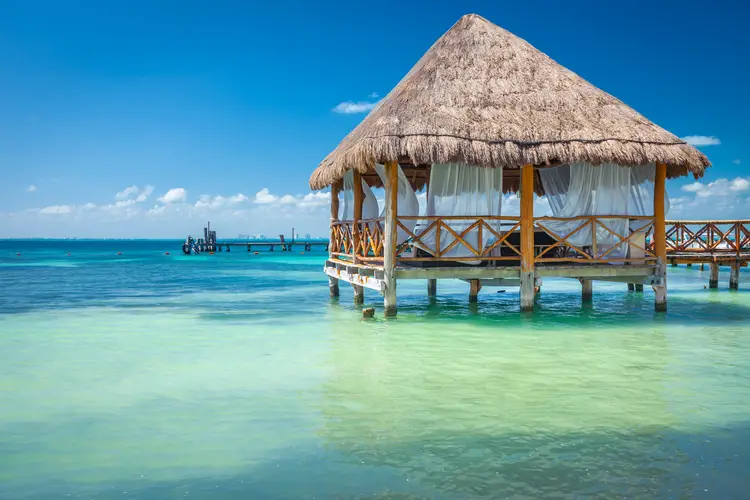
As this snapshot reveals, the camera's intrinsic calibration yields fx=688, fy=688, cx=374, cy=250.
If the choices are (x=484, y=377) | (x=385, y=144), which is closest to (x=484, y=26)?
(x=385, y=144)

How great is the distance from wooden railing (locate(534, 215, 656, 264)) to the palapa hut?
0.8 inches

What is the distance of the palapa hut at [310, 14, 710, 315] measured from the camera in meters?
10.6

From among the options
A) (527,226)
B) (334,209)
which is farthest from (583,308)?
(334,209)

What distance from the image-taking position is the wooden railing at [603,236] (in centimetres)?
1155

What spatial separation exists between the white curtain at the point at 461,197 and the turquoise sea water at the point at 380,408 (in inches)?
55.3

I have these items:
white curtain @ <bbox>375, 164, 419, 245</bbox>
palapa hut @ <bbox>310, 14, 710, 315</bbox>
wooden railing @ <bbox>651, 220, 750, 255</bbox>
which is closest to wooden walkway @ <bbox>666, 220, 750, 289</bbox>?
wooden railing @ <bbox>651, 220, 750, 255</bbox>

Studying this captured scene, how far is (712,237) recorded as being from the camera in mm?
17141

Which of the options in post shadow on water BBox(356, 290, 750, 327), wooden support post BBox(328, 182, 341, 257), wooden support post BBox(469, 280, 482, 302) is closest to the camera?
post shadow on water BBox(356, 290, 750, 327)

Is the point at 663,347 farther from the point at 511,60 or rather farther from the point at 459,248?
the point at 511,60

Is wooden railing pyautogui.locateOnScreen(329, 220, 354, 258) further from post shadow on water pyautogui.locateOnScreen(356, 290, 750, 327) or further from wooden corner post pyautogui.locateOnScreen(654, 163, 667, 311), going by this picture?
wooden corner post pyautogui.locateOnScreen(654, 163, 667, 311)

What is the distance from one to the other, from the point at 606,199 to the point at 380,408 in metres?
7.40

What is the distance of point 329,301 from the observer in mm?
16000

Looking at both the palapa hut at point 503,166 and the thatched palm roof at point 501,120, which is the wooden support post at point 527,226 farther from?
the thatched palm roof at point 501,120

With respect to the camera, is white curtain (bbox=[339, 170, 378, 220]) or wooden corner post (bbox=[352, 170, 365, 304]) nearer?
wooden corner post (bbox=[352, 170, 365, 304])
